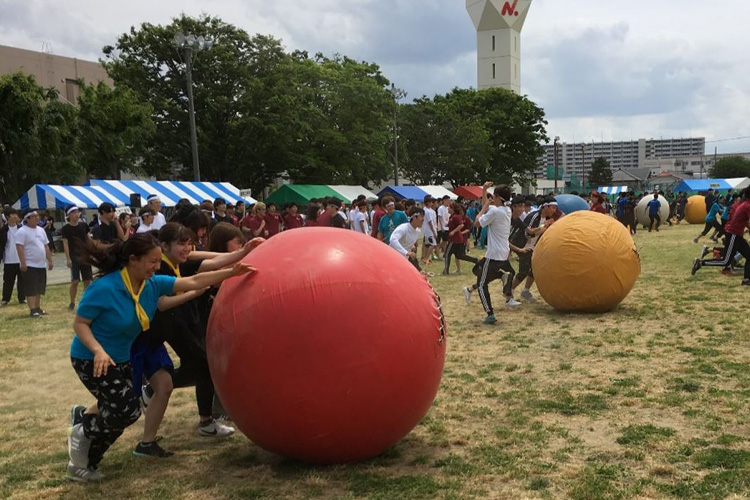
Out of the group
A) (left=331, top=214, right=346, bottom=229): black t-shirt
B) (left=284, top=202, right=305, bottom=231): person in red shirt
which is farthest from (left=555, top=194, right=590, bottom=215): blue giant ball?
(left=331, top=214, right=346, bottom=229): black t-shirt

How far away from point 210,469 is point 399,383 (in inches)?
63.8

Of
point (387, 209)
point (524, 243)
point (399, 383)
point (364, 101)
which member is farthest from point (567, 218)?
point (364, 101)

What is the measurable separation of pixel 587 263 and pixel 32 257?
9.71m

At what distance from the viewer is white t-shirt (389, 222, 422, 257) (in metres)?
10.1

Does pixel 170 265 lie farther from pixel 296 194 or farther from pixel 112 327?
pixel 296 194

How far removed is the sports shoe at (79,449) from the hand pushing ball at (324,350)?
1.01 meters

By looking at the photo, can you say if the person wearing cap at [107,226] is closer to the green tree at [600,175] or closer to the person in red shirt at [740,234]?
the person in red shirt at [740,234]

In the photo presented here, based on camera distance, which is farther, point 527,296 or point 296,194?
point 296,194

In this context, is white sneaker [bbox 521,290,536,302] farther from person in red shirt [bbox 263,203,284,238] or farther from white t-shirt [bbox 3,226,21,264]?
white t-shirt [bbox 3,226,21,264]

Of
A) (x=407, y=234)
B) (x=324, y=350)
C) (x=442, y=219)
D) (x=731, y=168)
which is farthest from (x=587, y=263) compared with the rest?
(x=731, y=168)

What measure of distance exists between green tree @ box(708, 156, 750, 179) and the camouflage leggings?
12965 cm

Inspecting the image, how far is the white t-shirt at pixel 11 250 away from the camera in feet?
40.4

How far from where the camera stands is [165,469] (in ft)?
15.9

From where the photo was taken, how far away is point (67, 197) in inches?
947
